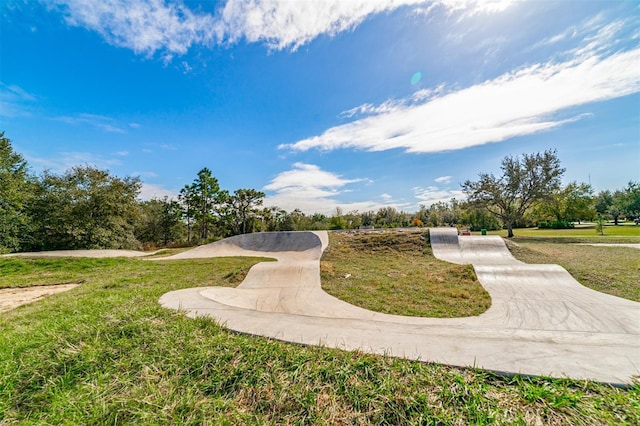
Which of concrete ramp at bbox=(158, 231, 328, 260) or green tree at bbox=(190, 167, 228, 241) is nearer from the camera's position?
concrete ramp at bbox=(158, 231, 328, 260)

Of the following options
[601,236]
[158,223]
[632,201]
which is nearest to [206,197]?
[158,223]

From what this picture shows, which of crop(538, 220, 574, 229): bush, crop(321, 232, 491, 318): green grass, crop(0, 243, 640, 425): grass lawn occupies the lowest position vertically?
crop(321, 232, 491, 318): green grass

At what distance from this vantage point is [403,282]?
6688 millimetres

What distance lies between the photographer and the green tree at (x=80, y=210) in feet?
49.8

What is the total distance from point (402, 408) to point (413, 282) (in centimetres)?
602

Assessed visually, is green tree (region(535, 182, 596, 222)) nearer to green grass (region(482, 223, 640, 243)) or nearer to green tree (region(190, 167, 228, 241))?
green grass (region(482, 223, 640, 243))

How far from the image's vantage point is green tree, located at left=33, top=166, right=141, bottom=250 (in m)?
15.2

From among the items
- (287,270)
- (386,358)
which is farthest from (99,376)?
(287,270)

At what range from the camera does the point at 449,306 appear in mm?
5016

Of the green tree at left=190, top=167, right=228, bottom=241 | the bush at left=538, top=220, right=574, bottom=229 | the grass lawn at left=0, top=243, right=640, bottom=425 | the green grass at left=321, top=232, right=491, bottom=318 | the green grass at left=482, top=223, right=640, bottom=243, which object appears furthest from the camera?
the bush at left=538, top=220, right=574, bottom=229

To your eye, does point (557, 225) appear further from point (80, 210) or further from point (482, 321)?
point (80, 210)

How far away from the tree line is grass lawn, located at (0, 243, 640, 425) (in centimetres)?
1740

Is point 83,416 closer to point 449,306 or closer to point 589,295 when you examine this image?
point 449,306

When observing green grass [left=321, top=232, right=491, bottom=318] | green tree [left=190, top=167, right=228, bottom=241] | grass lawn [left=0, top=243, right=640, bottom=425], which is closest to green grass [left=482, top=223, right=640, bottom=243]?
green grass [left=321, top=232, right=491, bottom=318]
